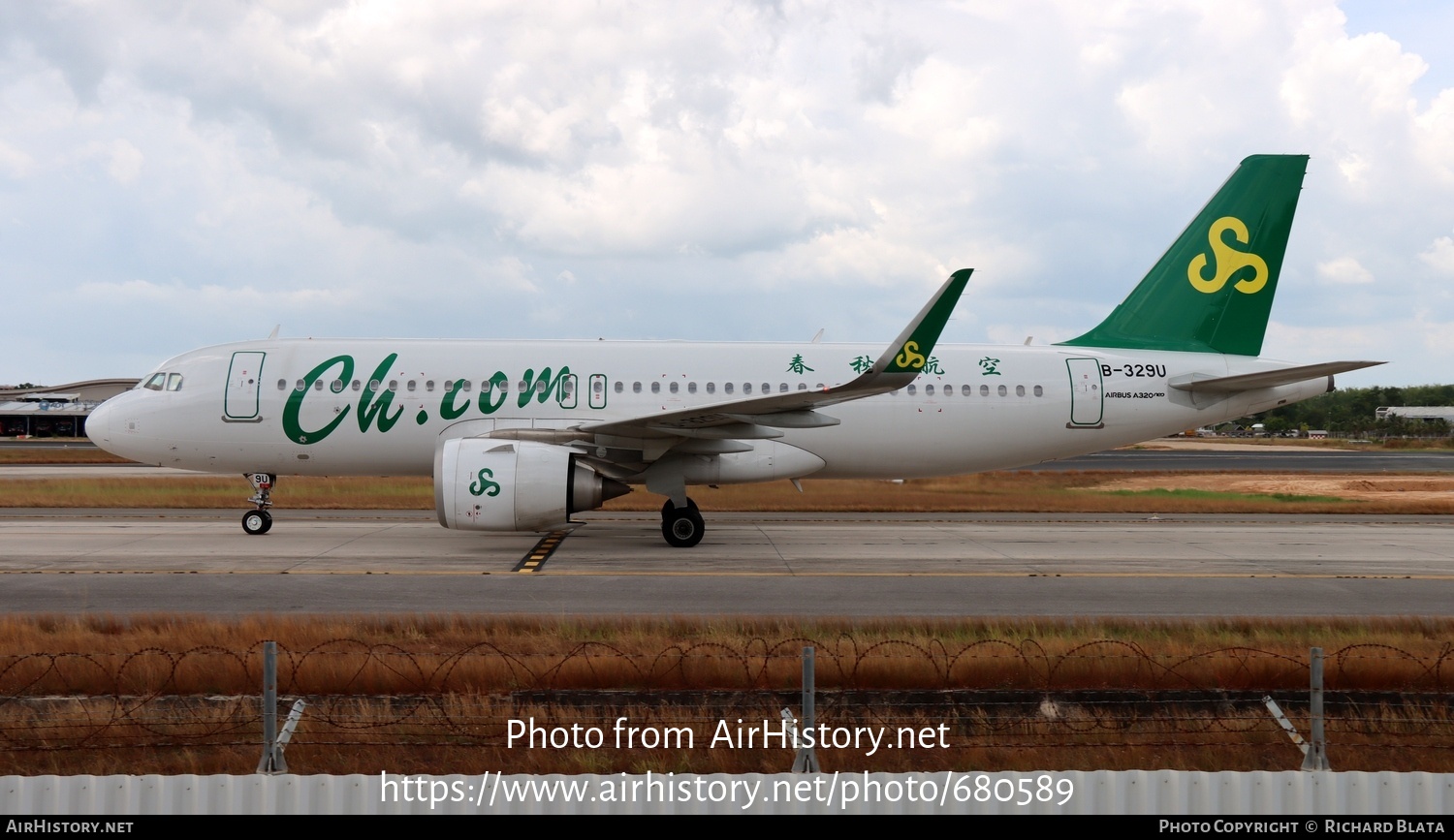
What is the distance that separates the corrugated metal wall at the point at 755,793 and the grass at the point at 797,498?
21370mm

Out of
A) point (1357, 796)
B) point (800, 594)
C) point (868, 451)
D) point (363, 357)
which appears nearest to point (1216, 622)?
point (800, 594)

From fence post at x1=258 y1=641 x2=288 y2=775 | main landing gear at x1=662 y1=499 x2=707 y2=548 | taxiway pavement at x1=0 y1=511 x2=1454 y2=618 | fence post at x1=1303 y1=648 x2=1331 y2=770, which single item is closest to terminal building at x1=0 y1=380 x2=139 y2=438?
taxiway pavement at x1=0 y1=511 x2=1454 y2=618

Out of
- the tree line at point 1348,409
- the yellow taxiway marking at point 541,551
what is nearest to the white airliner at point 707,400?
the yellow taxiway marking at point 541,551

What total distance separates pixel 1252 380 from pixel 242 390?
726 inches

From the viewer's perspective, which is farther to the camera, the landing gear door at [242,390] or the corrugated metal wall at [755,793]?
the landing gear door at [242,390]

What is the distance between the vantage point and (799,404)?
17.8 metres

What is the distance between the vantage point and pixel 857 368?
2173cm

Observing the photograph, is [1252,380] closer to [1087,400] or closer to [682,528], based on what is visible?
[1087,400]

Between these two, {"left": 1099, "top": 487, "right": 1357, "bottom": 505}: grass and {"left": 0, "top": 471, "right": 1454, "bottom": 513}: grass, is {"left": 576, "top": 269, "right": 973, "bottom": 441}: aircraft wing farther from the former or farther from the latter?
{"left": 1099, "top": 487, "right": 1357, "bottom": 505}: grass

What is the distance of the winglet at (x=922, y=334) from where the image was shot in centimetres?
1636

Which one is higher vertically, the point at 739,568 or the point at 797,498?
the point at 797,498

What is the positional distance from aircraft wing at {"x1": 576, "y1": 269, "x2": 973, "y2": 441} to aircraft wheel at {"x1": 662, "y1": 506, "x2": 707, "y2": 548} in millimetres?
1431

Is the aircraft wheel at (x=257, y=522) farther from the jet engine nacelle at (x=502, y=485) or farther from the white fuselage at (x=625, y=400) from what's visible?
the jet engine nacelle at (x=502, y=485)

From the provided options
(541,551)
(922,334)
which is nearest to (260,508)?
(541,551)
